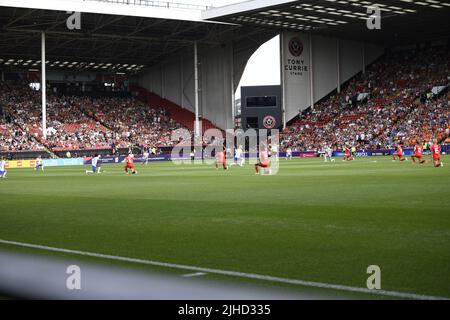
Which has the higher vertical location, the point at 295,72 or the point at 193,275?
the point at 295,72

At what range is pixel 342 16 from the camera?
2778 inches

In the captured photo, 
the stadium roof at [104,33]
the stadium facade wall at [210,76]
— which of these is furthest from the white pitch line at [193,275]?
the stadium facade wall at [210,76]

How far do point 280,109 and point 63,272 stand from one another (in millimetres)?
77332

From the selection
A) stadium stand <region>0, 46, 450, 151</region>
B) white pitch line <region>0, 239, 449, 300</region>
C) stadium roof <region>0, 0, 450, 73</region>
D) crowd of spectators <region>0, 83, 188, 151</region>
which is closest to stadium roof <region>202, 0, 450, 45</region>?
stadium roof <region>0, 0, 450, 73</region>

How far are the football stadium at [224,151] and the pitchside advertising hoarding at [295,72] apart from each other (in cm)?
26

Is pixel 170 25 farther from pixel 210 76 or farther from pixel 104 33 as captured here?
pixel 210 76

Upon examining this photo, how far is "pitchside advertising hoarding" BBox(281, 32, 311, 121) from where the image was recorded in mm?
80438

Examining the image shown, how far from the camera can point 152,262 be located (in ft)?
28.7

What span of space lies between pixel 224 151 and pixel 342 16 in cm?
3323

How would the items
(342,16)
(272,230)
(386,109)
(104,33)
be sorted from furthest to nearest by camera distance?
1. (386,109)
2. (104,33)
3. (342,16)
4. (272,230)

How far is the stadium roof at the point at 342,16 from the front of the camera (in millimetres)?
64438

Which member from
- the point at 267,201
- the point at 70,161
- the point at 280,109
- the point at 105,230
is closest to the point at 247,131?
the point at 280,109

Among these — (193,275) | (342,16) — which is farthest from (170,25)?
(193,275)
